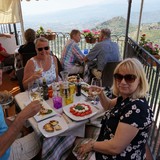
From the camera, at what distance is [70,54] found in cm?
333

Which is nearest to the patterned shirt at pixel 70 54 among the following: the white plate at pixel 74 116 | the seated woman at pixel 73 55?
the seated woman at pixel 73 55

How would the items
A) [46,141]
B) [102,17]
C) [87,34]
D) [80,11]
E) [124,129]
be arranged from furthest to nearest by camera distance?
[80,11] → [102,17] → [87,34] → [46,141] → [124,129]

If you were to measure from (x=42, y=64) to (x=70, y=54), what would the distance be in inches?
48.9

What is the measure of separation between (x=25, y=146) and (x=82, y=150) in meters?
0.54

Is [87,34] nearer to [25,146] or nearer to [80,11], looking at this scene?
[80,11]

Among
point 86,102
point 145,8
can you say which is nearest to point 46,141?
point 86,102

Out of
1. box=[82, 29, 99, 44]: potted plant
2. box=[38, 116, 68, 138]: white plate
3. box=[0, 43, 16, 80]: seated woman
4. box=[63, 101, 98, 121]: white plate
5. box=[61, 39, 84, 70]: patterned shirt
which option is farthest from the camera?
box=[0, 43, 16, 80]: seated woman

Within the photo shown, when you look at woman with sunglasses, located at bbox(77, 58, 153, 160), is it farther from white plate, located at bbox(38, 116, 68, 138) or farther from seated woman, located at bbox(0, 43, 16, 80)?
seated woman, located at bbox(0, 43, 16, 80)

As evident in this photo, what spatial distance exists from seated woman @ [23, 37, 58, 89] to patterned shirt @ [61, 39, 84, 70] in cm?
105

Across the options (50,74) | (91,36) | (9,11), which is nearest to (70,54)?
(91,36)

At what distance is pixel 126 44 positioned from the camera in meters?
3.38

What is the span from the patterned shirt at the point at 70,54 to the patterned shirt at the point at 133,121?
2.28 meters

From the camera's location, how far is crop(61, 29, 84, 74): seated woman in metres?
3.31

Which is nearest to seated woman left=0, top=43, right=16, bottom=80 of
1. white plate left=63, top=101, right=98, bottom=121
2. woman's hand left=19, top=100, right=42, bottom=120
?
white plate left=63, top=101, right=98, bottom=121
